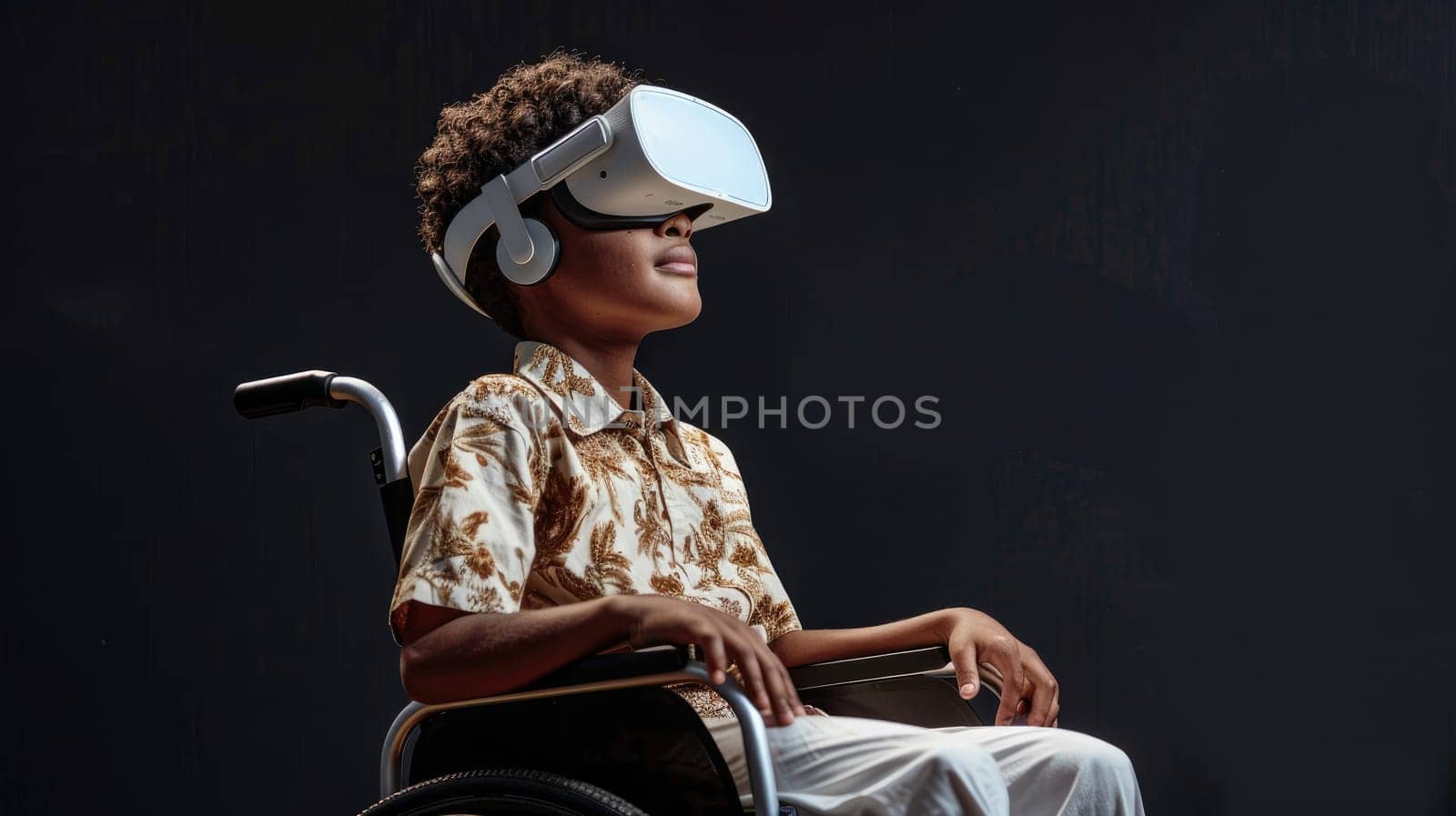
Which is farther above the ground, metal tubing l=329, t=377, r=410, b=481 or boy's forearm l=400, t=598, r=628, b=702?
metal tubing l=329, t=377, r=410, b=481

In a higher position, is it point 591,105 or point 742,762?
point 591,105

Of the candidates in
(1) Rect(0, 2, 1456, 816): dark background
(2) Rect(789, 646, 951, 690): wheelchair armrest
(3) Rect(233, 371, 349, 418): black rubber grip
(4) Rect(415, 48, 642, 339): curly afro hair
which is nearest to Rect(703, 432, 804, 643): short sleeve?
(2) Rect(789, 646, 951, 690): wheelchair armrest

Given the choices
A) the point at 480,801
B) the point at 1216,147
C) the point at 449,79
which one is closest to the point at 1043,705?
the point at 480,801

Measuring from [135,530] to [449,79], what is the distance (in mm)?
1012

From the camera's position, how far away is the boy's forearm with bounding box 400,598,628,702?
1.32 meters

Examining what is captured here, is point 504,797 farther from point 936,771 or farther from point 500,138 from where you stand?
point 500,138

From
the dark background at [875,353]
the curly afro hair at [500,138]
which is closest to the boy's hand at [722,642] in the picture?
the curly afro hair at [500,138]

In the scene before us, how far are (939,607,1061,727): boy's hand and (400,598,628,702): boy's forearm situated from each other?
1.49ft

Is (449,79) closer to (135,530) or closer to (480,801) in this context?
(135,530)

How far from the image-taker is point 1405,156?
2375 mm

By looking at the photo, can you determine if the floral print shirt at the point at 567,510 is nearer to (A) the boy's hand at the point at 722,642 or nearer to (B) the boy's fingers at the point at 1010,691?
(A) the boy's hand at the point at 722,642

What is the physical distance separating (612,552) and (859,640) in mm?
378

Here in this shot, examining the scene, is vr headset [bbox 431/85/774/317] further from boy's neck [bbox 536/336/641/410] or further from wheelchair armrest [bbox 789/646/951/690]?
wheelchair armrest [bbox 789/646/951/690]

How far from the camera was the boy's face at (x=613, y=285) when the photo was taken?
1640 millimetres
